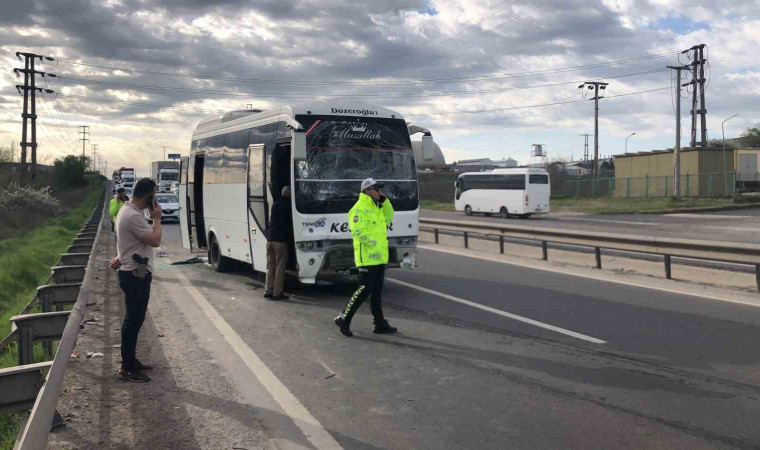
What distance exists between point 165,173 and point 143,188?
54366 mm

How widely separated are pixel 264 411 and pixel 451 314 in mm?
4443

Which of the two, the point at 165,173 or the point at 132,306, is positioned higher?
the point at 165,173

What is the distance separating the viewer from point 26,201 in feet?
137

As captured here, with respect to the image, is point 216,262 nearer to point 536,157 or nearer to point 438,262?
point 438,262

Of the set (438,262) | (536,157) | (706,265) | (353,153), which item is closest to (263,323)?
(353,153)

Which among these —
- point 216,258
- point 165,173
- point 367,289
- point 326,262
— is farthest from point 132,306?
point 165,173

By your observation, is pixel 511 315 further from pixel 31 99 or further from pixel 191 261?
pixel 31 99

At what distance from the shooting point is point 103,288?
13055 mm

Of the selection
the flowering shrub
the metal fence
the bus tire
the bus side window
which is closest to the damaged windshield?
the bus side window

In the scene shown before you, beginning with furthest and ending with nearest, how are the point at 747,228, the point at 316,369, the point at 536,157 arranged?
the point at 536,157
the point at 747,228
the point at 316,369

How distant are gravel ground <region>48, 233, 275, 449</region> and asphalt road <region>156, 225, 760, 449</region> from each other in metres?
0.27

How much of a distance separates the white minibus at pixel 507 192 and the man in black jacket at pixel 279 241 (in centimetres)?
3193

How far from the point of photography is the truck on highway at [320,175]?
10953 mm

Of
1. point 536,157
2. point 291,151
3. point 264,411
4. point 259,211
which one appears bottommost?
point 264,411
